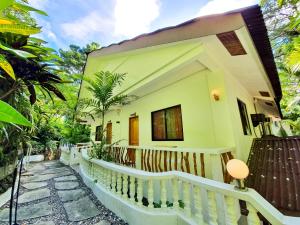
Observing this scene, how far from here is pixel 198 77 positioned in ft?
15.2

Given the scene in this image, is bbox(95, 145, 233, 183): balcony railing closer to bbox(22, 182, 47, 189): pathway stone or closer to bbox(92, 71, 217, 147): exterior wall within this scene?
bbox(92, 71, 217, 147): exterior wall

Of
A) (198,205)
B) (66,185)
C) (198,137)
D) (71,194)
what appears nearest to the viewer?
(198,205)

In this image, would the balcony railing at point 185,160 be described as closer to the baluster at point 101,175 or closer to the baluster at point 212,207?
the baluster at point 212,207

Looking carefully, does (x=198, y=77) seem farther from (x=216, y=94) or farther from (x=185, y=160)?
(x=185, y=160)

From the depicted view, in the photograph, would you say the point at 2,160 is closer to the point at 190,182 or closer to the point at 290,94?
the point at 190,182

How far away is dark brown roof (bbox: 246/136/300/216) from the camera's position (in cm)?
273

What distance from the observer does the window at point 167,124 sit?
199 inches

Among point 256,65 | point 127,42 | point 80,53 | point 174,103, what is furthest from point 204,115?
point 80,53

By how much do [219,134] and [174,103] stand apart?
1773 mm

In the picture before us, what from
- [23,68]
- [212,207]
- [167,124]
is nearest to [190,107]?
[167,124]

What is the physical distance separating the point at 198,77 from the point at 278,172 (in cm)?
301

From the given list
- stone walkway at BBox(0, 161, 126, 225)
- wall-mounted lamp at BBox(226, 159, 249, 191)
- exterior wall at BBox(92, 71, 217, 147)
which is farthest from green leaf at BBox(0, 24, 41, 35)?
exterior wall at BBox(92, 71, 217, 147)

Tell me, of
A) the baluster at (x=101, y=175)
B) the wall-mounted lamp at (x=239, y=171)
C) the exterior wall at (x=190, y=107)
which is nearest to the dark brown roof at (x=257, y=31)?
the exterior wall at (x=190, y=107)

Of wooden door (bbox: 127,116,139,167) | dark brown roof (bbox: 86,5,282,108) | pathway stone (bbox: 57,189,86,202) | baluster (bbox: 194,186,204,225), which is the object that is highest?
dark brown roof (bbox: 86,5,282,108)
